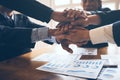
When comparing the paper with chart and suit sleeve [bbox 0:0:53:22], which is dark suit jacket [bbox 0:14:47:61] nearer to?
suit sleeve [bbox 0:0:53:22]

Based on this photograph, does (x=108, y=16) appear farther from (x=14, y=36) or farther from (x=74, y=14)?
Result: (x=14, y=36)

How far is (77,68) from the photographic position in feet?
3.16

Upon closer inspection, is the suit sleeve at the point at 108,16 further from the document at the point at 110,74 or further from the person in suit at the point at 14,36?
the document at the point at 110,74

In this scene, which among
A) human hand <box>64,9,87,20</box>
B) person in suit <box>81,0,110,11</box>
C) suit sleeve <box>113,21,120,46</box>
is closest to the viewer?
suit sleeve <box>113,21,120,46</box>

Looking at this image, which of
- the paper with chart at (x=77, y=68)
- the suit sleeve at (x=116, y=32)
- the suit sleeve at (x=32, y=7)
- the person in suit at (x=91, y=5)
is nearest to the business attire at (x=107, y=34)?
the suit sleeve at (x=116, y=32)

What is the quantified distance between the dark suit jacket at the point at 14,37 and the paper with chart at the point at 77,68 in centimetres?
35

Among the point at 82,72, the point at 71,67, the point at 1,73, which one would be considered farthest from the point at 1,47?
the point at 82,72

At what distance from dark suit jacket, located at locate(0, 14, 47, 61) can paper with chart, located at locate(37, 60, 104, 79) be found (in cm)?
35

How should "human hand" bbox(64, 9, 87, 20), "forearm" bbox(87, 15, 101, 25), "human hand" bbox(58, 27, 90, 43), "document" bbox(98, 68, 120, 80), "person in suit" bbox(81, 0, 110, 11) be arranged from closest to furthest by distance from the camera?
1. "document" bbox(98, 68, 120, 80)
2. "human hand" bbox(58, 27, 90, 43)
3. "human hand" bbox(64, 9, 87, 20)
4. "forearm" bbox(87, 15, 101, 25)
5. "person in suit" bbox(81, 0, 110, 11)

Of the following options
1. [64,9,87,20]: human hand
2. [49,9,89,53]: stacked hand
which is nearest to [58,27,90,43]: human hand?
[49,9,89,53]: stacked hand

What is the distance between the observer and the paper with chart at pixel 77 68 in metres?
0.86

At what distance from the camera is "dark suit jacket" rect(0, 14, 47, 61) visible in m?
1.32

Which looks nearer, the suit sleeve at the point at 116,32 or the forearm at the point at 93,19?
the suit sleeve at the point at 116,32

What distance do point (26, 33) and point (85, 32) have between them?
0.41 m
